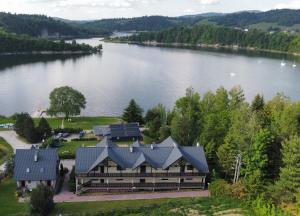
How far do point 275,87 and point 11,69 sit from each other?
86351 mm

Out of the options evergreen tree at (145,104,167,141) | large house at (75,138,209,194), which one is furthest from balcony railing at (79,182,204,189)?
evergreen tree at (145,104,167,141)

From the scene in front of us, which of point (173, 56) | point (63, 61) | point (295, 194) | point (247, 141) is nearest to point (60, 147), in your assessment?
point (247, 141)

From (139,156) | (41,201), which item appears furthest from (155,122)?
(41,201)

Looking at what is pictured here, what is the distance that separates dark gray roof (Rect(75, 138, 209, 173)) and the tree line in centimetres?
274

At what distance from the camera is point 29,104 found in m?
89.6

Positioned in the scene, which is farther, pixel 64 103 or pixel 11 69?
pixel 11 69

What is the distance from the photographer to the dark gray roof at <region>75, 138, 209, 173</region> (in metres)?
40.2

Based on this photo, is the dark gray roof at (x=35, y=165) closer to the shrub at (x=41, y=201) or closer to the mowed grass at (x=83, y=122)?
the shrub at (x=41, y=201)

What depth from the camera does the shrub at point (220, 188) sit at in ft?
125

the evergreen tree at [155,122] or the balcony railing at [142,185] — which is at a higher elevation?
the evergreen tree at [155,122]

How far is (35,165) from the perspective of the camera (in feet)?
133

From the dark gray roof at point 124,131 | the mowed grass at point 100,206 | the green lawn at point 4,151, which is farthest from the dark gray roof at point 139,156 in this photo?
the dark gray roof at point 124,131

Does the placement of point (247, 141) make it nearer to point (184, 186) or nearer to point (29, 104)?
point (184, 186)

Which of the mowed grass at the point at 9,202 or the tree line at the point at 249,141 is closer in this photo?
the mowed grass at the point at 9,202
